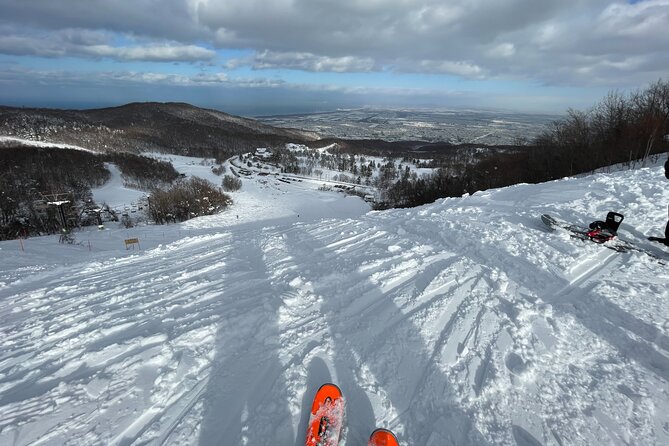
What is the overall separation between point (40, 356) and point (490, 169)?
53.6 metres

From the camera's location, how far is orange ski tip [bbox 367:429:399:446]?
10.8ft

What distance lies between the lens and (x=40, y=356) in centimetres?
499

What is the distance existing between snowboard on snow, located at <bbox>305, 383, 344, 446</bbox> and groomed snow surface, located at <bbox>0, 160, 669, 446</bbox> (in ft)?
0.64

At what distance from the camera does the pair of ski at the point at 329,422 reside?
332 cm

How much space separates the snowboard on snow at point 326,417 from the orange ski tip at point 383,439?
402 mm

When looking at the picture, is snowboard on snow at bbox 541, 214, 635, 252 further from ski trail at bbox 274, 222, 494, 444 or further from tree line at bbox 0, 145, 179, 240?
tree line at bbox 0, 145, 179, 240

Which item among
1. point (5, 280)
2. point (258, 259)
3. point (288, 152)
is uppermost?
point (258, 259)

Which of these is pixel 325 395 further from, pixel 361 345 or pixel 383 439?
pixel 361 345

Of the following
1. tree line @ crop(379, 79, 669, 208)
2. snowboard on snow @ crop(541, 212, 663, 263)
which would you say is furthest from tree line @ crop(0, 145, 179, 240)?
tree line @ crop(379, 79, 669, 208)

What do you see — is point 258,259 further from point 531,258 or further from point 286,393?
point 531,258

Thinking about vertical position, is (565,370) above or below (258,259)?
above

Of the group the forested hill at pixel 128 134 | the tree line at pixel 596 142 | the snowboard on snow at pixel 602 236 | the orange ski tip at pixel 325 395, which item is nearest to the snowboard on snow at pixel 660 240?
the snowboard on snow at pixel 602 236

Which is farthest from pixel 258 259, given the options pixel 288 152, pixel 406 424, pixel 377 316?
pixel 288 152

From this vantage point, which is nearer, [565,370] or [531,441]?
[531,441]
